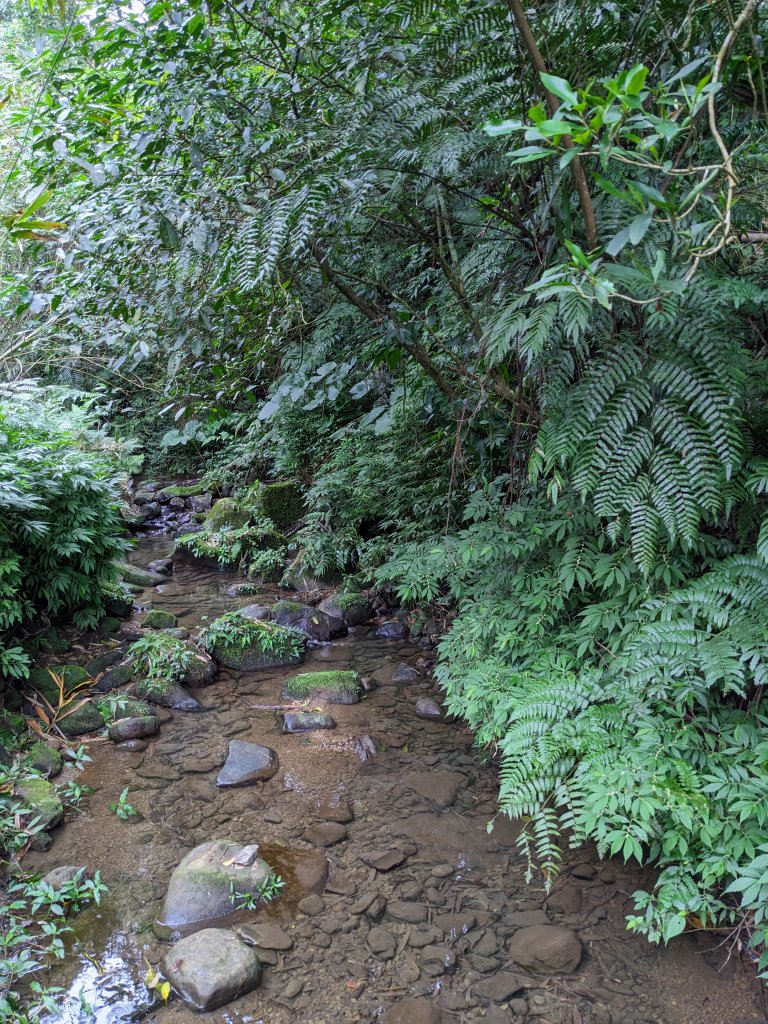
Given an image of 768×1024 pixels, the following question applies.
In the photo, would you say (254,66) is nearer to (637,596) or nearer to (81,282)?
(81,282)

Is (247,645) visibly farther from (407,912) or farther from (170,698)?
(407,912)

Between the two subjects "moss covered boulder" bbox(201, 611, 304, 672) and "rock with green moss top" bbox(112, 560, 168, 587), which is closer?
"moss covered boulder" bbox(201, 611, 304, 672)

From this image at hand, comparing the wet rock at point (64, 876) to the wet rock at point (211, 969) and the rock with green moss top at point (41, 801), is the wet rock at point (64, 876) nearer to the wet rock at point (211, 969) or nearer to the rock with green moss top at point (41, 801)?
the rock with green moss top at point (41, 801)

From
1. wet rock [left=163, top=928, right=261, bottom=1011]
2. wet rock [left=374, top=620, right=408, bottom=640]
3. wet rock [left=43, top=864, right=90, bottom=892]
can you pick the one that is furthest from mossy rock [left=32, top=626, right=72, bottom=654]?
wet rock [left=163, top=928, right=261, bottom=1011]

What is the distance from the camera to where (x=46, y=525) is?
4.39 m

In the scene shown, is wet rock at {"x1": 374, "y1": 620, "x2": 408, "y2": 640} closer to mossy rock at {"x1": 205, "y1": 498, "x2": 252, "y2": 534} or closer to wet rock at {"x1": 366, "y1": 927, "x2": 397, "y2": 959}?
mossy rock at {"x1": 205, "y1": 498, "x2": 252, "y2": 534}

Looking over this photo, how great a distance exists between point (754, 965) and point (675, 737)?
0.85 metres

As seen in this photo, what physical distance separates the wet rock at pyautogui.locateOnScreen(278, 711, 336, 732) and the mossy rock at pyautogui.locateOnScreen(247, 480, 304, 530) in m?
3.97

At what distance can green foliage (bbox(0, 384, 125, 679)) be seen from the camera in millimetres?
4133

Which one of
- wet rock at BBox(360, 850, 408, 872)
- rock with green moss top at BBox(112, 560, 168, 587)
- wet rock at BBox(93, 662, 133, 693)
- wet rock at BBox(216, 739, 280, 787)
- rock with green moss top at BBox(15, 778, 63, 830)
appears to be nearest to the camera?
wet rock at BBox(360, 850, 408, 872)

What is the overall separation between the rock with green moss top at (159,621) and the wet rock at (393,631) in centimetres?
186

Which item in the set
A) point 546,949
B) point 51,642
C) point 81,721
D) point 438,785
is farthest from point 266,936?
point 51,642

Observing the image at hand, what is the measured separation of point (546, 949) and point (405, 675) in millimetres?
2581

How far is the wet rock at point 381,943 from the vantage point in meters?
2.69
